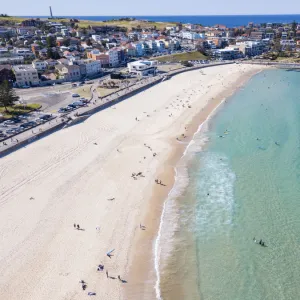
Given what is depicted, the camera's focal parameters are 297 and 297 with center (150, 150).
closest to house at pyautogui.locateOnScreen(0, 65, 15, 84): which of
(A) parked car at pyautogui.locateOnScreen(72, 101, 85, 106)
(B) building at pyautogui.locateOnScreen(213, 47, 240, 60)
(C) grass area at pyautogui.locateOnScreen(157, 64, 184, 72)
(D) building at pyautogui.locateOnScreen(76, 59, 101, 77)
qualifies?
(D) building at pyautogui.locateOnScreen(76, 59, 101, 77)

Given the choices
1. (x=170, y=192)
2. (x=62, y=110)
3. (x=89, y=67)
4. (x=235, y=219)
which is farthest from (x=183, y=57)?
(x=235, y=219)

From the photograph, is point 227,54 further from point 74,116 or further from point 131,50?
Result: point 74,116

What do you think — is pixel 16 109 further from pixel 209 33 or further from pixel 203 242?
pixel 209 33

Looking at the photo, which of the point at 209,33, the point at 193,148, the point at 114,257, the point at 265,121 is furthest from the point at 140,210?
the point at 209,33

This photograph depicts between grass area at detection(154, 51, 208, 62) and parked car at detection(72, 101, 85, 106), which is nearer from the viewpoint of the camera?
parked car at detection(72, 101, 85, 106)

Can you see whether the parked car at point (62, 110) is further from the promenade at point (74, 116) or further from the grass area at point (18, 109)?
the grass area at point (18, 109)

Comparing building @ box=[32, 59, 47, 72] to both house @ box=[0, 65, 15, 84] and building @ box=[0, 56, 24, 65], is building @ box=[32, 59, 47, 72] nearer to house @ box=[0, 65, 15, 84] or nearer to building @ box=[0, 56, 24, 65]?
building @ box=[0, 56, 24, 65]

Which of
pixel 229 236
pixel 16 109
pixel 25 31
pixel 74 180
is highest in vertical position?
pixel 25 31
